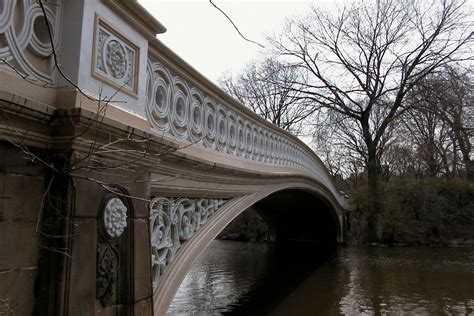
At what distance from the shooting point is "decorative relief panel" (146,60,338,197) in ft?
11.0

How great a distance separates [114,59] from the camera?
8.14ft

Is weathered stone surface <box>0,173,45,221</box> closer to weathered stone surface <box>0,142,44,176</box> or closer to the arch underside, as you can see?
weathered stone surface <box>0,142,44,176</box>

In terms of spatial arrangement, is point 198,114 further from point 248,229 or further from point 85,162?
point 248,229

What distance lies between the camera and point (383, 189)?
21531 millimetres

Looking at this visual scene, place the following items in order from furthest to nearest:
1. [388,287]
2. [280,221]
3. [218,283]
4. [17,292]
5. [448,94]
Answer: [280,221]
[448,94]
[218,283]
[388,287]
[17,292]

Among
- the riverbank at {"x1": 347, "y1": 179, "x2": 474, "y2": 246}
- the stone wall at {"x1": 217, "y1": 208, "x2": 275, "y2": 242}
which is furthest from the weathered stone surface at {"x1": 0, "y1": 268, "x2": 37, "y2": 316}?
the stone wall at {"x1": 217, "y1": 208, "x2": 275, "y2": 242}

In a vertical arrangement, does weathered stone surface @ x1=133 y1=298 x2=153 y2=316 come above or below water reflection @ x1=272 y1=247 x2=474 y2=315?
above

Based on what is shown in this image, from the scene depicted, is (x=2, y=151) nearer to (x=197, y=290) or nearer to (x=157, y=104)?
(x=157, y=104)

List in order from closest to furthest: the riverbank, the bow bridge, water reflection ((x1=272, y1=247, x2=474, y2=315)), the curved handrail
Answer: the bow bridge
the curved handrail
water reflection ((x1=272, y1=247, x2=474, y2=315))
the riverbank

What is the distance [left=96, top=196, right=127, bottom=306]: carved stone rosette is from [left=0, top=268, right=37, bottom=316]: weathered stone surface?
13.7 inches

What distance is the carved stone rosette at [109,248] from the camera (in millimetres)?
2197

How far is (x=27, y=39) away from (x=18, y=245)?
3.22 feet

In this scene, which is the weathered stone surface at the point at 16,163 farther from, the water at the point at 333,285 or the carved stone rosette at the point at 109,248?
the water at the point at 333,285

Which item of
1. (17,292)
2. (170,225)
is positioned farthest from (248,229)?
(17,292)
